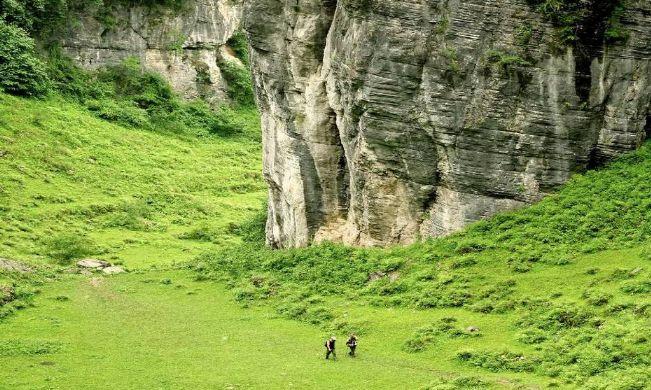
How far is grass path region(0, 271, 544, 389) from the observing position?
33156mm

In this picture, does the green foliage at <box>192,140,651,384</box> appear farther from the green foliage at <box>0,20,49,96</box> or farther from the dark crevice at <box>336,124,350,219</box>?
the green foliage at <box>0,20,49,96</box>

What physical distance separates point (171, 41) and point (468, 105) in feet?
149

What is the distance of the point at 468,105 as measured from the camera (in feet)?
137

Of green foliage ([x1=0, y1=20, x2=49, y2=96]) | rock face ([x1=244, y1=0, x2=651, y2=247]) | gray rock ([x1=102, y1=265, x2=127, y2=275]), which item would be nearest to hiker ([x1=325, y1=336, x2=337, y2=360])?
rock face ([x1=244, y1=0, x2=651, y2=247])

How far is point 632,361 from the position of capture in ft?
95.7

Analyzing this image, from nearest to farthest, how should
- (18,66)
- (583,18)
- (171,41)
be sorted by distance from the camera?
(583,18), (18,66), (171,41)

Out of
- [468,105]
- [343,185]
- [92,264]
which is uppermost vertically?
[468,105]

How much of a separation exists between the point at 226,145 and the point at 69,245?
26542 mm

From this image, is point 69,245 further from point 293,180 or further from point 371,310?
point 371,310

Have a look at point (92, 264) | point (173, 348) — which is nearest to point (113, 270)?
point (92, 264)

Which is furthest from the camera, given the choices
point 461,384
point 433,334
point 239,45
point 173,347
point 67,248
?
point 239,45

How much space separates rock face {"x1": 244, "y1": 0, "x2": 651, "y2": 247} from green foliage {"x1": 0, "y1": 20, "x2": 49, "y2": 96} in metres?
30.6

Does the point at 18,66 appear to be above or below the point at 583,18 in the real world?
below

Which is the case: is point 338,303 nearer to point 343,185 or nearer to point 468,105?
point 343,185
